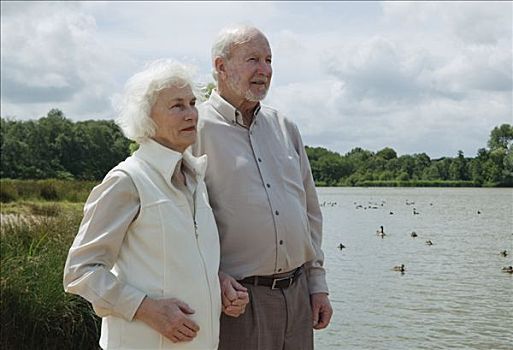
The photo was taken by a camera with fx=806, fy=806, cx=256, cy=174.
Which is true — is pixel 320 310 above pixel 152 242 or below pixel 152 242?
below

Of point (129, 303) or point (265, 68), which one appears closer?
point (129, 303)

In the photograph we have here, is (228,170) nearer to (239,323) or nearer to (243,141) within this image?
(243,141)

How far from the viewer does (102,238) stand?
235 centimetres

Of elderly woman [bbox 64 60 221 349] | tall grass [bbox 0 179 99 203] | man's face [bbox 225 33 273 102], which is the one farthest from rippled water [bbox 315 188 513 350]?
tall grass [bbox 0 179 99 203]

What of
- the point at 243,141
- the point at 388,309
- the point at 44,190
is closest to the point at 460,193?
the point at 44,190

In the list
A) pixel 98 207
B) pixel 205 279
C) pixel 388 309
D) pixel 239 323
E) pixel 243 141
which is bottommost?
pixel 388 309

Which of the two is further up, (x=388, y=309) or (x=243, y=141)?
(x=243, y=141)

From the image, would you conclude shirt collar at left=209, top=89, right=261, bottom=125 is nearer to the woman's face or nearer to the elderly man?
the elderly man

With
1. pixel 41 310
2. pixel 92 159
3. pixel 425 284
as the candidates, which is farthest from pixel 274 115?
pixel 92 159

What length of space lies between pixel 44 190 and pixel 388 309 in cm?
1368

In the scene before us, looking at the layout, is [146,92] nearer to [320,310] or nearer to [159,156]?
[159,156]

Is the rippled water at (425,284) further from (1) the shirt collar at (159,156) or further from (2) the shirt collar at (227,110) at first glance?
(1) the shirt collar at (159,156)

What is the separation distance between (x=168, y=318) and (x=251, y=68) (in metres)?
0.95

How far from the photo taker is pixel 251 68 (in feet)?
9.25
